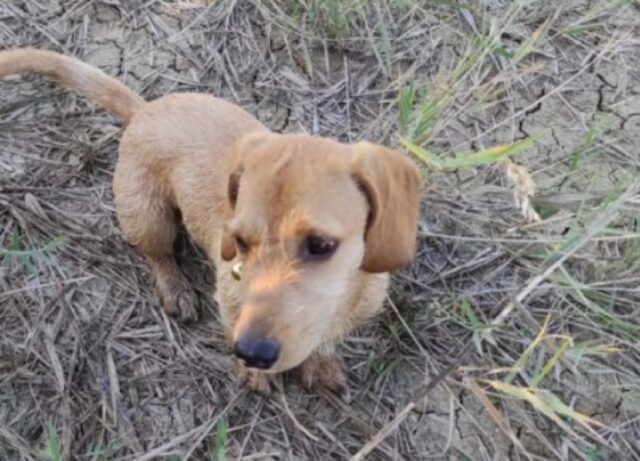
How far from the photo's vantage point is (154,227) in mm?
3377

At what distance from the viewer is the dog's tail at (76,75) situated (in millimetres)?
3299

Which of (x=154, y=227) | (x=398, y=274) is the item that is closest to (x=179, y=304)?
(x=154, y=227)

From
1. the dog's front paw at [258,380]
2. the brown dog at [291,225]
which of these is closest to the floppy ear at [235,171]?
the brown dog at [291,225]

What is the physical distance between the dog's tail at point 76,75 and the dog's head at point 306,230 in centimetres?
104

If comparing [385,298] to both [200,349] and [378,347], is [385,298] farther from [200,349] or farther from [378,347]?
[200,349]

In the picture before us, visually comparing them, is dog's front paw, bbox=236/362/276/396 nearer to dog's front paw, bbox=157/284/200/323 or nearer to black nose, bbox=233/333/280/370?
dog's front paw, bbox=157/284/200/323

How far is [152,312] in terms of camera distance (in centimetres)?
350

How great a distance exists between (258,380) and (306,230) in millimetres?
1037

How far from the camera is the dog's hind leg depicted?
3334mm

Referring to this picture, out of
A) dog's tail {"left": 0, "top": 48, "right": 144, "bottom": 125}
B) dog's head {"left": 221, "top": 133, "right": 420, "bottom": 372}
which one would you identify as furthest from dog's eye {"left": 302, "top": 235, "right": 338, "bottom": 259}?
dog's tail {"left": 0, "top": 48, "right": 144, "bottom": 125}

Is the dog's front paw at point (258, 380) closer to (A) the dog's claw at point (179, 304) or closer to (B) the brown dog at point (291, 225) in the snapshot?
(B) the brown dog at point (291, 225)

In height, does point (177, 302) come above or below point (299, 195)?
below

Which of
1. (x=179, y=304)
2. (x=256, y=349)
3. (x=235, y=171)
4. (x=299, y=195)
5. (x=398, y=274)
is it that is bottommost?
(x=179, y=304)

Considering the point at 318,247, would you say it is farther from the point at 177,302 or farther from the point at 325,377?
the point at 177,302
